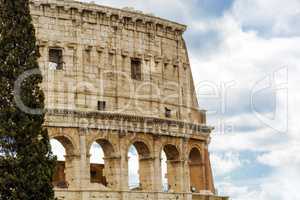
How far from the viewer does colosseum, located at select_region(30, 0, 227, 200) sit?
114ft

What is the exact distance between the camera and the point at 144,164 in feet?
124

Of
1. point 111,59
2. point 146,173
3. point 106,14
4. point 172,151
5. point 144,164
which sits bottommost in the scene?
point 146,173

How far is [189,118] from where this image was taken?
40250mm

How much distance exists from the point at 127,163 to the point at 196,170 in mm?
5668

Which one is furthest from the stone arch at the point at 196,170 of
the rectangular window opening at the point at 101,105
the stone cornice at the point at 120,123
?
the rectangular window opening at the point at 101,105

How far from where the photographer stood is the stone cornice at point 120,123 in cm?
3425

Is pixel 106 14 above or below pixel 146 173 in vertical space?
above

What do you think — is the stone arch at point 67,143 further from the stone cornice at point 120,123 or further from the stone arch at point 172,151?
the stone arch at point 172,151

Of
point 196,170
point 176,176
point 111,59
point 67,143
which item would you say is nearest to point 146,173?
point 176,176

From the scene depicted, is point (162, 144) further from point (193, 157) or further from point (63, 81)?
point (63, 81)

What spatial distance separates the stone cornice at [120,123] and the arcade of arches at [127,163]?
1.07ft

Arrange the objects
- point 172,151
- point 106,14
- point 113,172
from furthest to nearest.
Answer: point 172,151 → point 106,14 → point 113,172

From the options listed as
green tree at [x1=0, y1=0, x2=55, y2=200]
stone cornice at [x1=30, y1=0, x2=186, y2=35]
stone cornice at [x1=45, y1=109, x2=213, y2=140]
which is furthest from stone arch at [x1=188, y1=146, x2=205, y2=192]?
green tree at [x1=0, y1=0, x2=55, y2=200]

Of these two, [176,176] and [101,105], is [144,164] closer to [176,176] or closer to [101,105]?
[176,176]
